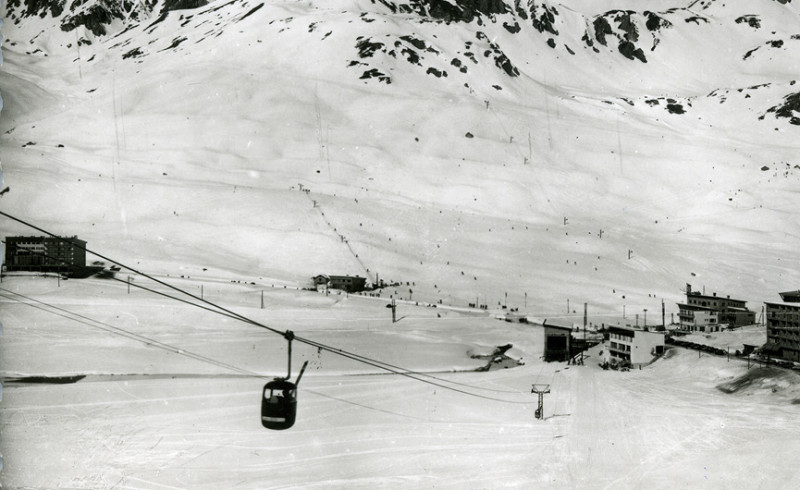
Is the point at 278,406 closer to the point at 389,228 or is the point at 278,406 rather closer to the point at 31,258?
the point at 31,258

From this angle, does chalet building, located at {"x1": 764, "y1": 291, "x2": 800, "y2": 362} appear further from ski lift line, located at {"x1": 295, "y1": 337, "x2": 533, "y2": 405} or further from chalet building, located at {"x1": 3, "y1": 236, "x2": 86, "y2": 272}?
chalet building, located at {"x1": 3, "y1": 236, "x2": 86, "y2": 272}

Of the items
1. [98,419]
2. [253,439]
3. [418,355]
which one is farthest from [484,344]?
[98,419]

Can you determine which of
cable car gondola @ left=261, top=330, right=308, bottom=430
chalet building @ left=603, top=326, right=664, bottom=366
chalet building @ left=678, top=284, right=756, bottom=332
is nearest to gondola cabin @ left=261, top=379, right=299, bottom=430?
cable car gondola @ left=261, top=330, right=308, bottom=430

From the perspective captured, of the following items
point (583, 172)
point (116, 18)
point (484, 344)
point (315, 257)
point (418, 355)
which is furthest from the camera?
point (116, 18)

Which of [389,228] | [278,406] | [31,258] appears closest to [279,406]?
[278,406]

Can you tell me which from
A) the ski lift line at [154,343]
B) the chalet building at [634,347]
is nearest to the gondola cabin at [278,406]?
the ski lift line at [154,343]

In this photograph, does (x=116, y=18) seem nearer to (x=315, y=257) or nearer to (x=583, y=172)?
(x=583, y=172)
